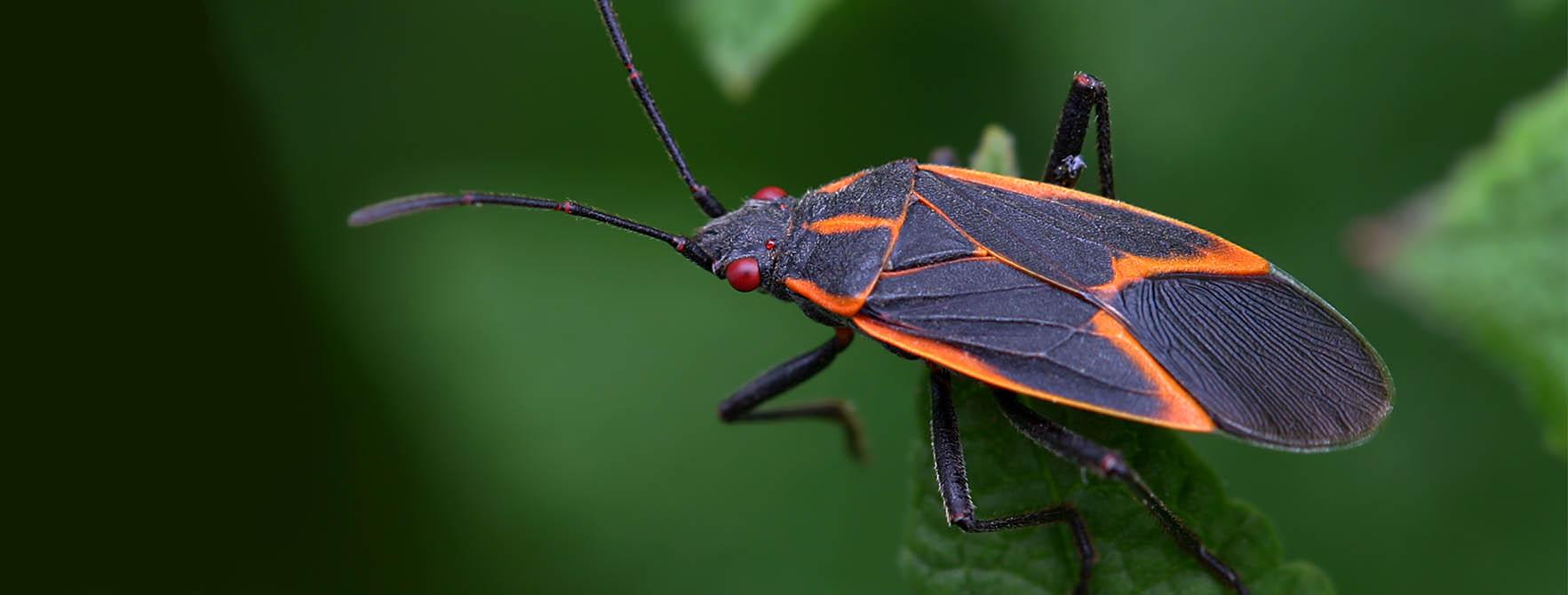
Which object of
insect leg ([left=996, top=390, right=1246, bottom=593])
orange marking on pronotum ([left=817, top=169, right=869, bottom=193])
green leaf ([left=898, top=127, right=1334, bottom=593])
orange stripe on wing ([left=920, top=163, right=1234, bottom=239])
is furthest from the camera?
orange marking on pronotum ([left=817, top=169, right=869, bottom=193])

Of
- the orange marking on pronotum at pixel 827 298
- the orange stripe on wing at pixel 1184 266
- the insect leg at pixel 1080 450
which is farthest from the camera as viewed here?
the orange marking on pronotum at pixel 827 298

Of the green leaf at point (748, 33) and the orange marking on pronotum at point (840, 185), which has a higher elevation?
the green leaf at point (748, 33)

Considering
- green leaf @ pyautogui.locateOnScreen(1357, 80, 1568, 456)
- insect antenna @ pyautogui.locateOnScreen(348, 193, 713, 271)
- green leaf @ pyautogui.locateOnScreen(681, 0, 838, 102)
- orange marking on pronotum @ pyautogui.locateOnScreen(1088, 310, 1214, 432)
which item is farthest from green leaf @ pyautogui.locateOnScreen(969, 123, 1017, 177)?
green leaf @ pyautogui.locateOnScreen(1357, 80, 1568, 456)

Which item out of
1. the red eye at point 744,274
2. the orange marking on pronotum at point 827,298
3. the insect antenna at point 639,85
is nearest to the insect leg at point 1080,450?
the orange marking on pronotum at point 827,298

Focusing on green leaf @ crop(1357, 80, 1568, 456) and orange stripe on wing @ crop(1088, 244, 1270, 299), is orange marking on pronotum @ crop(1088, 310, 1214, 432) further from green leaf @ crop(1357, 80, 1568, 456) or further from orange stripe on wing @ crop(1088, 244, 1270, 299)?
green leaf @ crop(1357, 80, 1568, 456)

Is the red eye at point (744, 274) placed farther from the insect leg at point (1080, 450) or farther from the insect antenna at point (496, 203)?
the insect leg at point (1080, 450)

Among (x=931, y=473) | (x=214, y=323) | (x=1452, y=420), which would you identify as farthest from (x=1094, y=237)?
(x=214, y=323)

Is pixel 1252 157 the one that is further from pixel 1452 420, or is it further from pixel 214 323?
pixel 214 323
